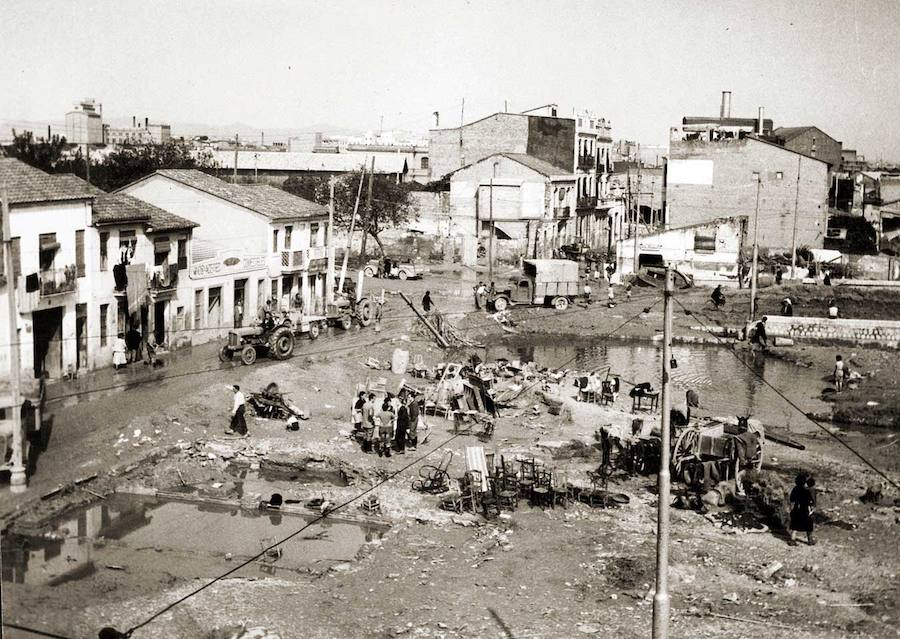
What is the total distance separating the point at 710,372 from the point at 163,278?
71.7ft

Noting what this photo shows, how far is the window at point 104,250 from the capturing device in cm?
3228

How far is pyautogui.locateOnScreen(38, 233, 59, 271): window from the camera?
2878cm

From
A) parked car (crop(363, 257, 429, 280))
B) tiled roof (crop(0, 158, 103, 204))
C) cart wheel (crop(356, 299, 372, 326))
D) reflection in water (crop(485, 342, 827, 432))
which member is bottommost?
reflection in water (crop(485, 342, 827, 432))

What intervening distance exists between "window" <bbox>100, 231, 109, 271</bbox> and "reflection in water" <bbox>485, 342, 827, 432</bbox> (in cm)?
1564

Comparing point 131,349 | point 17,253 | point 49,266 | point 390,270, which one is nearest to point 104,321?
point 131,349

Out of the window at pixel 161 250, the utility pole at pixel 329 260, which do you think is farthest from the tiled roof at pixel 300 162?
the window at pixel 161 250

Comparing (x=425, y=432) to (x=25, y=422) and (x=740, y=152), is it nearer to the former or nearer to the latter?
(x=25, y=422)

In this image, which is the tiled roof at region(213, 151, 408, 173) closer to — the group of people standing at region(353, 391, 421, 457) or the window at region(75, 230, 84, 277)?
the window at region(75, 230, 84, 277)

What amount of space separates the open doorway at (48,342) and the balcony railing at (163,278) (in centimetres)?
558

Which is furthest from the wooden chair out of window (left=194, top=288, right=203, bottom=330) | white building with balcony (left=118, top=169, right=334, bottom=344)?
window (left=194, top=288, right=203, bottom=330)

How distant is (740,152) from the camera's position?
7094cm

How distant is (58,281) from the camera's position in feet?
96.4

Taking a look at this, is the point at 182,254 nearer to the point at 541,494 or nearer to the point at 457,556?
the point at 541,494

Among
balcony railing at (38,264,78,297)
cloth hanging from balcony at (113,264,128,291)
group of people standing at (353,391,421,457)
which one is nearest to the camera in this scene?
group of people standing at (353,391,421,457)
